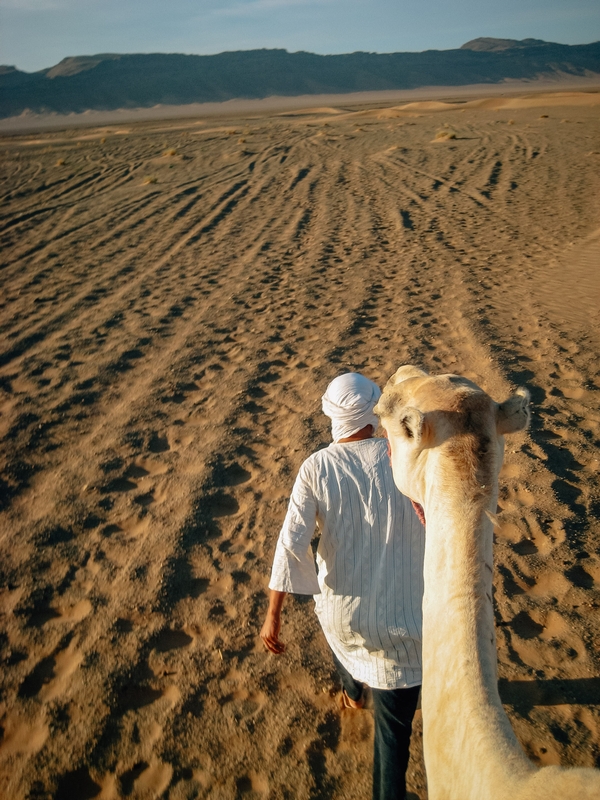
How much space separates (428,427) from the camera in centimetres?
132

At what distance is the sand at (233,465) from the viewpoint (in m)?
2.77

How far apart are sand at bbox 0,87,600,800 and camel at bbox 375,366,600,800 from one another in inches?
65.8

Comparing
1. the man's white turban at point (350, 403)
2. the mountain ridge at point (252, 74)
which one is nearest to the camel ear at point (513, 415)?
the man's white turban at point (350, 403)

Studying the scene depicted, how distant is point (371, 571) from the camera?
2.21m

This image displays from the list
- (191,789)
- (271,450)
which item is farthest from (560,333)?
(191,789)

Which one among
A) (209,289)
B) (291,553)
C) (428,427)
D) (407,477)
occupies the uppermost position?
(428,427)

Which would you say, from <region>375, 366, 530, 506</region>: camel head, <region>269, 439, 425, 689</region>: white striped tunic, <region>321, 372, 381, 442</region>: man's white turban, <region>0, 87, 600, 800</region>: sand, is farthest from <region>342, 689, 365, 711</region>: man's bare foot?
<region>375, 366, 530, 506</region>: camel head

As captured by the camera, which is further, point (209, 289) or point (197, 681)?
point (209, 289)

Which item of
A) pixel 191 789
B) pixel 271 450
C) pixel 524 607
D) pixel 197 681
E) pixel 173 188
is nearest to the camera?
pixel 191 789

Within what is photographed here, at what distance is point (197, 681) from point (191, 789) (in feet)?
1.79

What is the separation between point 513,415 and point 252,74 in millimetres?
162653

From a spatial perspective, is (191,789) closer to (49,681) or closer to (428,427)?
(49,681)

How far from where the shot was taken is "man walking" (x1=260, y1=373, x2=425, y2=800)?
2.16 m

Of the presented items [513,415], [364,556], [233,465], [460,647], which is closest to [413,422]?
[513,415]
